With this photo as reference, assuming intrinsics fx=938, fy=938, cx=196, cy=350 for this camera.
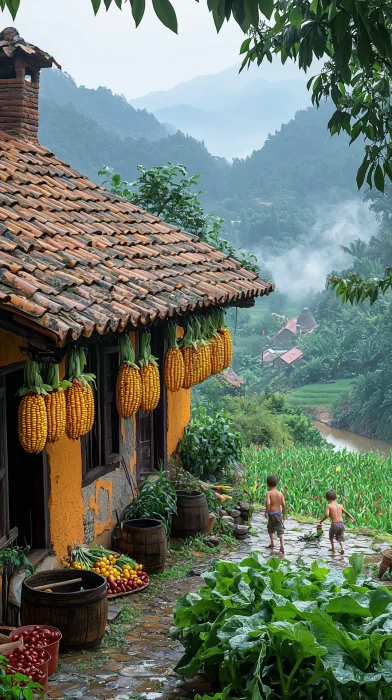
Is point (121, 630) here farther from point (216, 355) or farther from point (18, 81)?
point (18, 81)

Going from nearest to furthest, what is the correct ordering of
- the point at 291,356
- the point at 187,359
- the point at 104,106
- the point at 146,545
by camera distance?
the point at 146,545
the point at 187,359
the point at 291,356
the point at 104,106

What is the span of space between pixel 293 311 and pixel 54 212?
85039mm

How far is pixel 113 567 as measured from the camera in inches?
356

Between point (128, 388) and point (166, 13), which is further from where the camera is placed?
point (128, 388)

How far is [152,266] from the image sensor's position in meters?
9.84

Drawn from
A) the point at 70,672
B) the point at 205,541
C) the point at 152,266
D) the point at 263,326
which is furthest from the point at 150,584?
the point at 263,326

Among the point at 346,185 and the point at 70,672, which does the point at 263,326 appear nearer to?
the point at 346,185

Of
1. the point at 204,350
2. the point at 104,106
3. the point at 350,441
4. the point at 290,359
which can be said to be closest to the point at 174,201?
the point at 204,350

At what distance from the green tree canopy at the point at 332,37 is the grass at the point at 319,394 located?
2156 inches

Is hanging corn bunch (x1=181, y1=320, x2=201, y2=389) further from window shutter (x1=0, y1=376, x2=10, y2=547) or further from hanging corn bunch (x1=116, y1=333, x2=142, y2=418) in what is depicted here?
window shutter (x1=0, y1=376, x2=10, y2=547)

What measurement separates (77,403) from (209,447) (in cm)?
650

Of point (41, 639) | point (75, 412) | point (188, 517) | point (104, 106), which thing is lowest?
Answer: point (41, 639)

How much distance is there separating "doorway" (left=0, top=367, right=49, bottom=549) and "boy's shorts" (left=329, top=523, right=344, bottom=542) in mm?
4715

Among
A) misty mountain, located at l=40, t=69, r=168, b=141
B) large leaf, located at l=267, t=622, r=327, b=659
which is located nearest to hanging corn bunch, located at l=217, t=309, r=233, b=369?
large leaf, located at l=267, t=622, r=327, b=659
